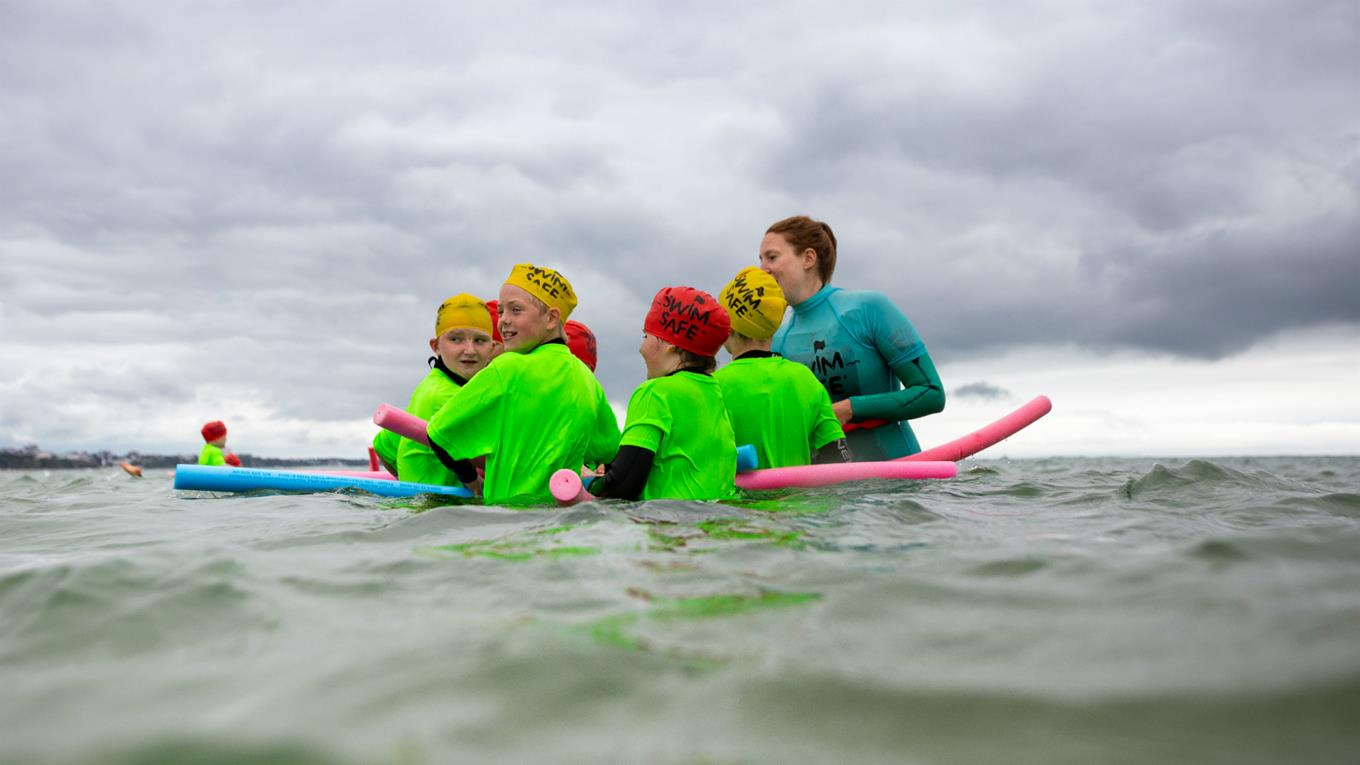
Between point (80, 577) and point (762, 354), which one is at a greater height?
point (762, 354)

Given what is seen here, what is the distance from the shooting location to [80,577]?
2674 millimetres

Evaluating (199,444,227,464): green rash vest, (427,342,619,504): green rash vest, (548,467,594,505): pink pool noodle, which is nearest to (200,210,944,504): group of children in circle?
(427,342,619,504): green rash vest

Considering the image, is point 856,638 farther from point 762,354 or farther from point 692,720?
point 762,354

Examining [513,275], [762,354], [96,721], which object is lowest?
[96,721]

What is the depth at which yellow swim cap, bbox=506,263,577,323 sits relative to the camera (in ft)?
18.4

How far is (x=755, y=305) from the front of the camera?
6098 mm

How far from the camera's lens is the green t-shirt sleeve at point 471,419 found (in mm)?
5078

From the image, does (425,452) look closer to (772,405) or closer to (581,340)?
(581,340)

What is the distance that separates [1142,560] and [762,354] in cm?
368

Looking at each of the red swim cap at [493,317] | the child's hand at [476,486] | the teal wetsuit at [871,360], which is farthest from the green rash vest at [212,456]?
the teal wetsuit at [871,360]

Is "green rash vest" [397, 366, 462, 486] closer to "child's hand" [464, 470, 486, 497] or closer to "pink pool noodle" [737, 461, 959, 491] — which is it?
"child's hand" [464, 470, 486, 497]

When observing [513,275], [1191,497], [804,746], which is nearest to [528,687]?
[804,746]

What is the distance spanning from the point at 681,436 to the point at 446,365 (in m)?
2.69

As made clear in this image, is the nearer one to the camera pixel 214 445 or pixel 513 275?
pixel 513 275
